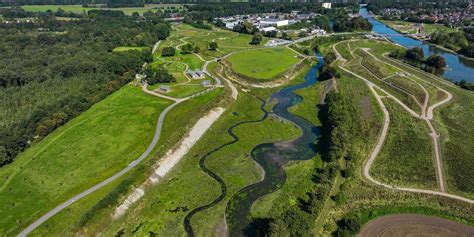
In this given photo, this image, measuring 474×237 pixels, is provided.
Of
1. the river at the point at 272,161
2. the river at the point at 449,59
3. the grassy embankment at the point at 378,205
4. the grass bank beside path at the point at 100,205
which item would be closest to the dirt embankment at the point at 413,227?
the grassy embankment at the point at 378,205

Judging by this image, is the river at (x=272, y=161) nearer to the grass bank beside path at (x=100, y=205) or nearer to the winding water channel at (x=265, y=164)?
the winding water channel at (x=265, y=164)

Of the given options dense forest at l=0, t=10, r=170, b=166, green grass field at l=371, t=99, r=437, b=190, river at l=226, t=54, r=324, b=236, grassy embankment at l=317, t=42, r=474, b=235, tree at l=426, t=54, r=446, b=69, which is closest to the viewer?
grassy embankment at l=317, t=42, r=474, b=235

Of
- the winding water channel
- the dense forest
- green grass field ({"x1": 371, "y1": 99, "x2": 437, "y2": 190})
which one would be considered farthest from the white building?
green grass field ({"x1": 371, "y1": 99, "x2": 437, "y2": 190})

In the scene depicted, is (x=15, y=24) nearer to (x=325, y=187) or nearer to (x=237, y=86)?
(x=237, y=86)

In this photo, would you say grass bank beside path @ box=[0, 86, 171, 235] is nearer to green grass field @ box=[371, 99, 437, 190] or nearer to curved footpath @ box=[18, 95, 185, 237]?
curved footpath @ box=[18, 95, 185, 237]

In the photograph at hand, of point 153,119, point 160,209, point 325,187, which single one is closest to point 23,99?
point 153,119

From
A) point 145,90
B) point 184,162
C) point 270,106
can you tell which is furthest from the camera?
point 145,90

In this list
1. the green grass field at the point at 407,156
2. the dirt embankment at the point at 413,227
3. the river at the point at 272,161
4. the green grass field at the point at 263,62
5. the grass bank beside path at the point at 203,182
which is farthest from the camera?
the green grass field at the point at 263,62
